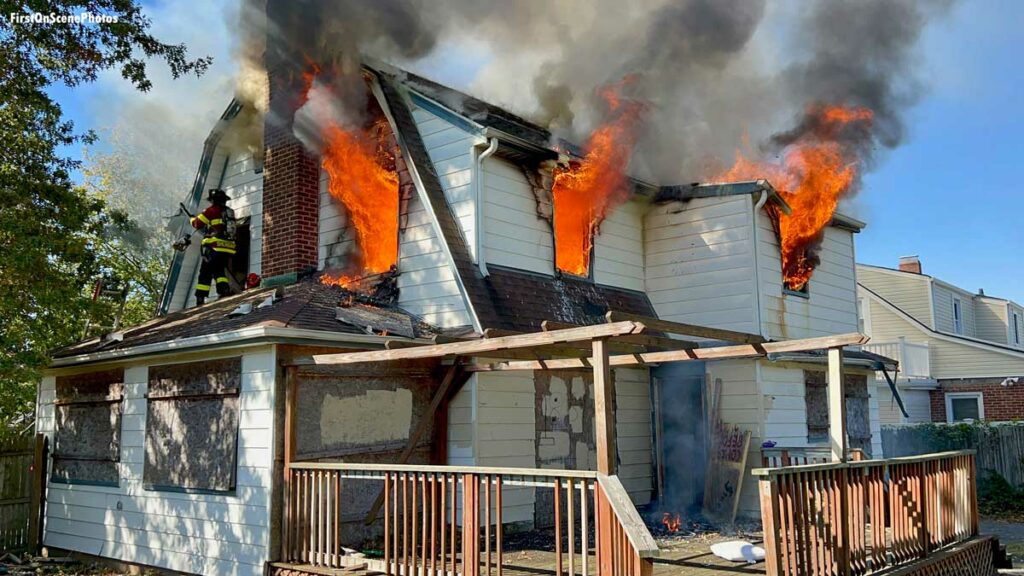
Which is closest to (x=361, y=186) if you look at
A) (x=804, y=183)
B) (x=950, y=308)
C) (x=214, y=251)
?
(x=214, y=251)

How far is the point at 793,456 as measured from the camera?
12172 millimetres

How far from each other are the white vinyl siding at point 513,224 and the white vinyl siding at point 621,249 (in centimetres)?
118

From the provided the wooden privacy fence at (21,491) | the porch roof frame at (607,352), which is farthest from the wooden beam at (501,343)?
the wooden privacy fence at (21,491)

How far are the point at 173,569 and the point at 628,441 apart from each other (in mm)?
6541

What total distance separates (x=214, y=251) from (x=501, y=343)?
749 cm

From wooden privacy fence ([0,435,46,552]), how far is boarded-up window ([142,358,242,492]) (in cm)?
286

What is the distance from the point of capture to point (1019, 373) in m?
25.6

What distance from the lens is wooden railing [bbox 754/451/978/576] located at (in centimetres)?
663

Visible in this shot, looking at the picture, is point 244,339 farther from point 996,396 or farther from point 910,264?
point 910,264

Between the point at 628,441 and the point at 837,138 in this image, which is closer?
the point at 628,441

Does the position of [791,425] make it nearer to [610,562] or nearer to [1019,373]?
[610,562]

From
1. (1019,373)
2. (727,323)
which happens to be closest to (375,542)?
(727,323)

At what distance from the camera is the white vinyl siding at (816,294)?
43.7 ft

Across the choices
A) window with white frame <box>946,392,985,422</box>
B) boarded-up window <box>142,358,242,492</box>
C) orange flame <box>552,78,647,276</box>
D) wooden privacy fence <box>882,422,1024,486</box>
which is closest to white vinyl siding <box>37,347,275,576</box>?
boarded-up window <box>142,358,242,492</box>
